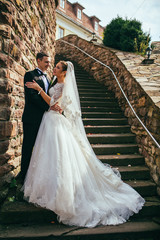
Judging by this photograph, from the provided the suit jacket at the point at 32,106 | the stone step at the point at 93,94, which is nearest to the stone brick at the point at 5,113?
the suit jacket at the point at 32,106

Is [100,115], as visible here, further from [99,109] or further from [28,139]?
[28,139]

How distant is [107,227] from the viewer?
6.86 feet

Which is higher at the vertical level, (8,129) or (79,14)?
(79,14)

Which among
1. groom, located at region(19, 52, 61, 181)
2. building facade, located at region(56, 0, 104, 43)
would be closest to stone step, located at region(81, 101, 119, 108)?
groom, located at region(19, 52, 61, 181)

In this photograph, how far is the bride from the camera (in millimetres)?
2025

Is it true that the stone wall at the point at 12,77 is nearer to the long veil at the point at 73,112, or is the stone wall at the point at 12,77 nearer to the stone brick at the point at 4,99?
the stone brick at the point at 4,99

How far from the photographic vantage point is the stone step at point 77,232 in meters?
1.95

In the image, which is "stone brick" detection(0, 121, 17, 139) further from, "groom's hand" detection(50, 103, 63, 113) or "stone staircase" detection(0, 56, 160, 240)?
"stone staircase" detection(0, 56, 160, 240)

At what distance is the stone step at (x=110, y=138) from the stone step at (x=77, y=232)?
190cm

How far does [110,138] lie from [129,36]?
5.48 m

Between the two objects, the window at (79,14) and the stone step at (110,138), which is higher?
the window at (79,14)

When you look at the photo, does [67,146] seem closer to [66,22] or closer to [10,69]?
[10,69]

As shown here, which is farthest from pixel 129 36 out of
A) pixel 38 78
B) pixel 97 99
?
pixel 38 78

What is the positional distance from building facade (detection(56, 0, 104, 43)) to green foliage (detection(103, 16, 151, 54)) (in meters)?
6.91
